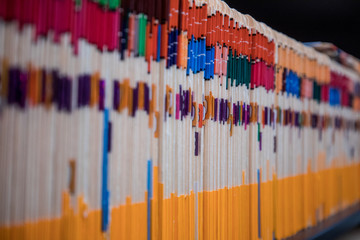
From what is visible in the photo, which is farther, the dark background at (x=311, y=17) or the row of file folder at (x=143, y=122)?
the dark background at (x=311, y=17)

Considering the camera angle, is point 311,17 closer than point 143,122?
A: No

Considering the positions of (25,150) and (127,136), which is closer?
(25,150)

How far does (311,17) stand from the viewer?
341 cm

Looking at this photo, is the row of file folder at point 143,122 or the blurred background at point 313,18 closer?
the row of file folder at point 143,122

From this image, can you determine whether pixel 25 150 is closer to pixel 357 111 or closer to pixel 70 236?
pixel 70 236

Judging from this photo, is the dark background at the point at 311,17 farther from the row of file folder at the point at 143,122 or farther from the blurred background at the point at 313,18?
the row of file folder at the point at 143,122

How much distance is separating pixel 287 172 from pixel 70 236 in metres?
1.76

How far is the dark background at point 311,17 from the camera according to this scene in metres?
3.05

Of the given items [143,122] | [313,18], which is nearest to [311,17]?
[313,18]

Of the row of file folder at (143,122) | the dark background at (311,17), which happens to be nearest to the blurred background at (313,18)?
the dark background at (311,17)

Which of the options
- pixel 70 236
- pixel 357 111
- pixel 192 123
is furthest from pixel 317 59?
pixel 70 236

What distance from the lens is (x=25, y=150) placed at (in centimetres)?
117

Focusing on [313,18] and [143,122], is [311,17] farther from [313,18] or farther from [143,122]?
[143,122]

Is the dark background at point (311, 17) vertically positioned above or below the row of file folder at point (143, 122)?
above
